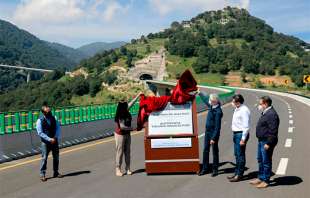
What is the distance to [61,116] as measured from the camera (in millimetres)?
19969

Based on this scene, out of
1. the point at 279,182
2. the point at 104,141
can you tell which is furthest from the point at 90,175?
the point at 104,141

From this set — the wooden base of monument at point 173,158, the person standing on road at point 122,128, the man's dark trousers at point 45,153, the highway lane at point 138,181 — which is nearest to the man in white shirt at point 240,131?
the highway lane at point 138,181

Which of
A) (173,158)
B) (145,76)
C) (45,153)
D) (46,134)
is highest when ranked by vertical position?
(145,76)

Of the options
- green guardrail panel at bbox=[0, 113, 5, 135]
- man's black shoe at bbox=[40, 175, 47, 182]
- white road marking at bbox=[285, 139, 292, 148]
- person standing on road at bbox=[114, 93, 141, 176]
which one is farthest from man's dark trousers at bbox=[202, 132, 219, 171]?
green guardrail panel at bbox=[0, 113, 5, 135]

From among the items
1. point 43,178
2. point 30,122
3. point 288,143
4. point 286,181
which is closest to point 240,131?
point 286,181

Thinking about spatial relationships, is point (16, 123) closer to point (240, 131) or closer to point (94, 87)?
point (240, 131)

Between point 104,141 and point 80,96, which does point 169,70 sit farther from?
point 104,141

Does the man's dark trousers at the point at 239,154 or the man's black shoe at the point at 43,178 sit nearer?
the man's dark trousers at the point at 239,154

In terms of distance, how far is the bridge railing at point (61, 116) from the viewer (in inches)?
640

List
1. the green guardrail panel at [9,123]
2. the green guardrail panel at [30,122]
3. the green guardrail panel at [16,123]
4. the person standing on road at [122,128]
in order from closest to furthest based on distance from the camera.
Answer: the person standing on road at [122,128] < the green guardrail panel at [9,123] < the green guardrail panel at [16,123] < the green guardrail panel at [30,122]

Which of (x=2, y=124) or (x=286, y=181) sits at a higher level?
(x=2, y=124)

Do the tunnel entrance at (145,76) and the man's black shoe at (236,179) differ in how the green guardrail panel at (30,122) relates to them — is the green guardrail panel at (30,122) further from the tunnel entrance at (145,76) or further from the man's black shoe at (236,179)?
the tunnel entrance at (145,76)

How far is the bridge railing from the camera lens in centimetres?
1625

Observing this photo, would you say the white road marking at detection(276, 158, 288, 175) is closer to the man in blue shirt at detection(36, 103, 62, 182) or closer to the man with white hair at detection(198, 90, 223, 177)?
the man with white hair at detection(198, 90, 223, 177)
